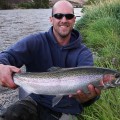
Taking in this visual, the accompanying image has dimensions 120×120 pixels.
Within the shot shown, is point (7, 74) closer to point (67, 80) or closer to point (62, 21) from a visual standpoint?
point (67, 80)

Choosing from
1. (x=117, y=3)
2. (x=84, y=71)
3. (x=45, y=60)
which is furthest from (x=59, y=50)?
(x=117, y=3)

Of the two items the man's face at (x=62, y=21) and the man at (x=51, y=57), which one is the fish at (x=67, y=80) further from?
the man's face at (x=62, y=21)

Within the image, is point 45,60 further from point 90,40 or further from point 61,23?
point 90,40

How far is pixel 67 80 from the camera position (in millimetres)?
3508

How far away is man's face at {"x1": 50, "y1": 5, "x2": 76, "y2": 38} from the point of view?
168 inches

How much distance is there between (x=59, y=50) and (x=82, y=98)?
73 centimetres

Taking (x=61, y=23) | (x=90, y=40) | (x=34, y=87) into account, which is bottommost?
(x=90, y=40)

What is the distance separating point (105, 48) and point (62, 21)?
4131 mm

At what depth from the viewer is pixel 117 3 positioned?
50.3 ft

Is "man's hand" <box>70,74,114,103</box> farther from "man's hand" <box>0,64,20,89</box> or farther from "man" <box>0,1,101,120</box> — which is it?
"man's hand" <box>0,64,20,89</box>

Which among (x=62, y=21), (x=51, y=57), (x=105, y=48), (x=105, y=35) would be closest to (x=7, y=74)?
(x=51, y=57)

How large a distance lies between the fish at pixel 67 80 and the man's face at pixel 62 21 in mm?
813

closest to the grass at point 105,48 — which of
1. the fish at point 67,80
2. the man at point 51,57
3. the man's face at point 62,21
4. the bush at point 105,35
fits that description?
the bush at point 105,35

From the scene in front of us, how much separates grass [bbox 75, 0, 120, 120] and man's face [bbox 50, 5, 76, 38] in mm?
971
